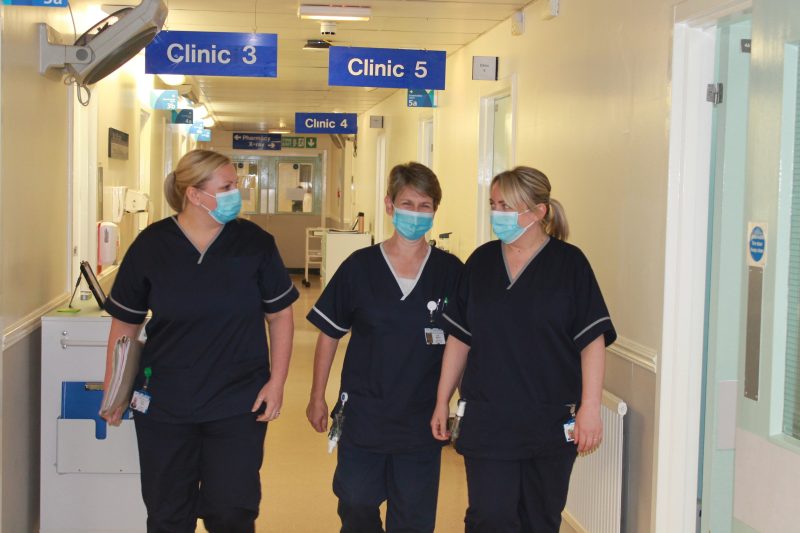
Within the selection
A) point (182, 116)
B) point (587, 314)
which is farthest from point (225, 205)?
point (182, 116)

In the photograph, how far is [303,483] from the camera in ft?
16.5

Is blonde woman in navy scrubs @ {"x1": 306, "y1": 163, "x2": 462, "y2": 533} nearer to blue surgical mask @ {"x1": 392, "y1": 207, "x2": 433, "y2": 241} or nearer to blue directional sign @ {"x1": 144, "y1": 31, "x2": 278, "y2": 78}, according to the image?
blue surgical mask @ {"x1": 392, "y1": 207, "x2": 433, "y2": 241}

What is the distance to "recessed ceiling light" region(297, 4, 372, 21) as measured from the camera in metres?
5.99

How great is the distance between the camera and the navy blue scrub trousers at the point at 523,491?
2.94m

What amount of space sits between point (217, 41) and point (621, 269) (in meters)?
3.05

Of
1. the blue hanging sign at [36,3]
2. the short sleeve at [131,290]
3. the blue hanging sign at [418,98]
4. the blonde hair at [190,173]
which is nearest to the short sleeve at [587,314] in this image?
the blonde hair at [190,173]

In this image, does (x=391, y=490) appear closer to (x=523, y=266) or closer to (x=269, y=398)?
(x=269, y=398)

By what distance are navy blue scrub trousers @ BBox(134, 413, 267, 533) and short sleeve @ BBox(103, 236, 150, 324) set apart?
340mm

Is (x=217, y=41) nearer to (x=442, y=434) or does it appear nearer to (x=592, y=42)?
(x=592, y=42)

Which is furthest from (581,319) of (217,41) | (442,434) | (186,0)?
(186,0)

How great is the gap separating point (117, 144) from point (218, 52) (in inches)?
57.1

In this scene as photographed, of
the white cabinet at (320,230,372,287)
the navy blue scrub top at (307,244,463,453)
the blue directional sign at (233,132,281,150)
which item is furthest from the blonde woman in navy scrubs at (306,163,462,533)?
the blue directional sign at (233,132,281,150)

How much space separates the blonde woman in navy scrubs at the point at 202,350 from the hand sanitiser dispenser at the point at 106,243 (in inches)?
102

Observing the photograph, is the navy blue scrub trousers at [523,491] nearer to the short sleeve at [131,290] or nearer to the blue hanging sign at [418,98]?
the short sleeve at [131,290]
